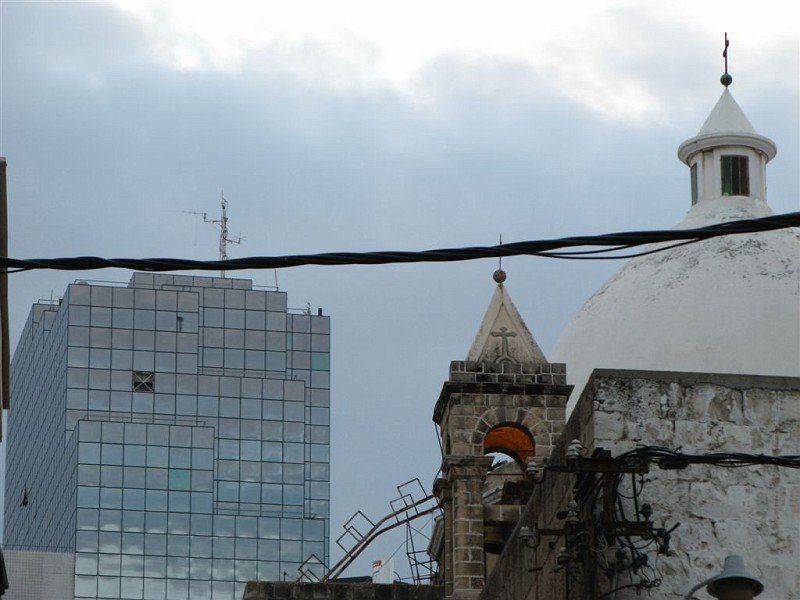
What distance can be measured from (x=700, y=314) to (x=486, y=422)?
353 cm

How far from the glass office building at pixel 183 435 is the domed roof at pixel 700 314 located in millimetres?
71732

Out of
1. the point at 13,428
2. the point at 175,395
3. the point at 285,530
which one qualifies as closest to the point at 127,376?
the point at 175,395

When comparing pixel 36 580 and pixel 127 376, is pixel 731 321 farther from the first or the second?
pixel 127 376

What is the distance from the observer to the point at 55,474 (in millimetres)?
107375

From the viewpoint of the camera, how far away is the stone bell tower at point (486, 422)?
88.7ft

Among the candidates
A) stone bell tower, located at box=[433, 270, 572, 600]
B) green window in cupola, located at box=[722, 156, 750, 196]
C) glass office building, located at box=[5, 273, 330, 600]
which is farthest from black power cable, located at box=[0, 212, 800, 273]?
glass office building, located at box=[5, 273, 330, 600]

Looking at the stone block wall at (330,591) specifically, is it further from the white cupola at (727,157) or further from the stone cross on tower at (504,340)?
the white cupola at (727,157)

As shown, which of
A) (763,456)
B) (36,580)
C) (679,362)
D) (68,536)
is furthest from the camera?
(68,536)

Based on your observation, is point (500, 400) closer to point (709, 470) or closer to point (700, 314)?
point (700, 314)

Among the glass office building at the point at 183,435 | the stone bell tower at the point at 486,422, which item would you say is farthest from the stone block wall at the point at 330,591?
the glass office building at the point at 183,435

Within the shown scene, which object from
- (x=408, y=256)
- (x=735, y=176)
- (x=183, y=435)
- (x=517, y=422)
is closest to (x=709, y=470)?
(x=408, y=256)

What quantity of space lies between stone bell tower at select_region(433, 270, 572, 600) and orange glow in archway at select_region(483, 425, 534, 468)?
0.17 ft

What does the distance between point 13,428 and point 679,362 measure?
98805 mm

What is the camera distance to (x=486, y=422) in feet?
89.7
